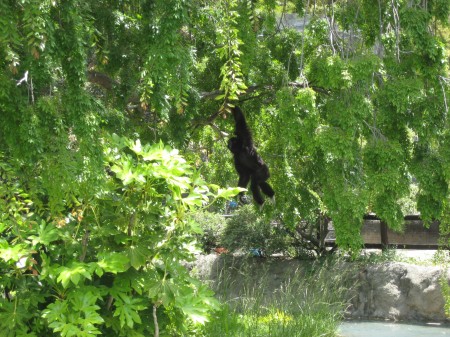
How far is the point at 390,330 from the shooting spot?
475 inches

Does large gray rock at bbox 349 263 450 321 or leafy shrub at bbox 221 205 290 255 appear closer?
large gray rock at bbox 349 263 450 321

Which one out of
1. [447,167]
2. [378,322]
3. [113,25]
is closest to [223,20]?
[113,25]

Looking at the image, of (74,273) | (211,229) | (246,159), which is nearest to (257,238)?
(211,229)

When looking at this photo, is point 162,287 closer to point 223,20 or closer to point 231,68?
point 231,68

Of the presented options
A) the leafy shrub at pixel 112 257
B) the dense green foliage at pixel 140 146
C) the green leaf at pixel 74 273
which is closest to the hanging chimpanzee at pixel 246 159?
the dense green foliage at pixel 140 146

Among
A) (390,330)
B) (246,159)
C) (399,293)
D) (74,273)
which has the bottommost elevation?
(390,330)

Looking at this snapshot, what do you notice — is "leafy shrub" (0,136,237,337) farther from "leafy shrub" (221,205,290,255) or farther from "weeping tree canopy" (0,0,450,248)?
"leafy shrub" (221,205,290,255)

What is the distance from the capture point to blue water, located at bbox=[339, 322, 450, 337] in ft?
37.6

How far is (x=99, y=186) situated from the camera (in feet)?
12.5

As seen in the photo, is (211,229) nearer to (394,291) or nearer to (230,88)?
(394,291)

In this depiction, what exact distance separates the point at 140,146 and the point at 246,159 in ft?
14.2

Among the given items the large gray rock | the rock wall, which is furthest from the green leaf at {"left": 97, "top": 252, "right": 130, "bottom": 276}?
the large gray rock

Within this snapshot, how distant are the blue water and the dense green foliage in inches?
192

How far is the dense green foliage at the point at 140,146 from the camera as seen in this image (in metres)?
3.81
